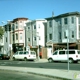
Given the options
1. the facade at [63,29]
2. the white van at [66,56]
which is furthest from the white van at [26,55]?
the facade at [63,29]

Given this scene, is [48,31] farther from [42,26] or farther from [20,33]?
[20,33]

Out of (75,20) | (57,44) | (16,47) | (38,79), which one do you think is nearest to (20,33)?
(16,47)

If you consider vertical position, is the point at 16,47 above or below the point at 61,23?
below

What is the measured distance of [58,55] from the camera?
32.8 metres

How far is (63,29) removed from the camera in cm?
4722

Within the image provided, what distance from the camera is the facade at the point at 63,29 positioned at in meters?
44.9

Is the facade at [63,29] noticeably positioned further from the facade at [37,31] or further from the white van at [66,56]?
the white van at [66,56]

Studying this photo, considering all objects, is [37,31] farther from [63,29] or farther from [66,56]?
[66,56]

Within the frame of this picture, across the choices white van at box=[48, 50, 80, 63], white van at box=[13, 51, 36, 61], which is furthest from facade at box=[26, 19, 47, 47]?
white van at box=[48, 50, 80, 63]

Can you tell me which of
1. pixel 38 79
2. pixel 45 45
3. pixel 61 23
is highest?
pixel 61 23

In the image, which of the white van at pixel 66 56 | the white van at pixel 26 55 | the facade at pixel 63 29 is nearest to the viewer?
the white van at pixel 66 56

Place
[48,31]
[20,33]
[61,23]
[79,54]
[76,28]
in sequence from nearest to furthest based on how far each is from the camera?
[79,54] → [76,28] → [61,23] → [48,31] → [20,33]

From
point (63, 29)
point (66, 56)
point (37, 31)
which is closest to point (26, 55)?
point (66, 56)

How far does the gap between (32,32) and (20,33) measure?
198 inches
